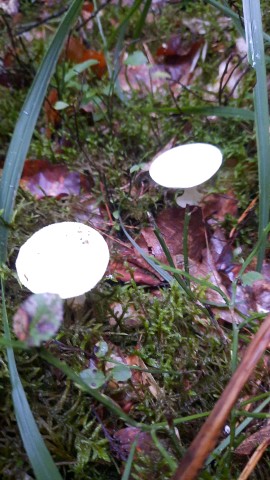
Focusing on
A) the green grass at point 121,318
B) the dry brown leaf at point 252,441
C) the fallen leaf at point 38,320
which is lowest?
the dry brown leaf at point 252,441

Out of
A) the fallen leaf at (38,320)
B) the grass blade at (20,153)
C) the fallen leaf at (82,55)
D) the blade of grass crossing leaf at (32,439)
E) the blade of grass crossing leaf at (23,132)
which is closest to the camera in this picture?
the fallen leaf at (38,320)

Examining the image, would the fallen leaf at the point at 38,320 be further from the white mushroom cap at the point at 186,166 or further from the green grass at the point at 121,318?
the white mushroom cap at the point at 186,166

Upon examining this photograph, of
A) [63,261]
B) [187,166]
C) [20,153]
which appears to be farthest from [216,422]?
[20,153]

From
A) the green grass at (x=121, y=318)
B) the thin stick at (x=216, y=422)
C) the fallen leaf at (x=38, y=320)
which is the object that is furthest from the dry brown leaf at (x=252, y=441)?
the fallen leaf at (x=38, y=320)

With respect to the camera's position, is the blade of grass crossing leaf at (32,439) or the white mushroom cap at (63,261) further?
the white mushroom cap at (63,261)

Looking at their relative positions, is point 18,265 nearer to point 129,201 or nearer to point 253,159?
point 129,201

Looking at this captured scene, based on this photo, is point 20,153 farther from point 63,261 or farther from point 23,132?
point 63,261
